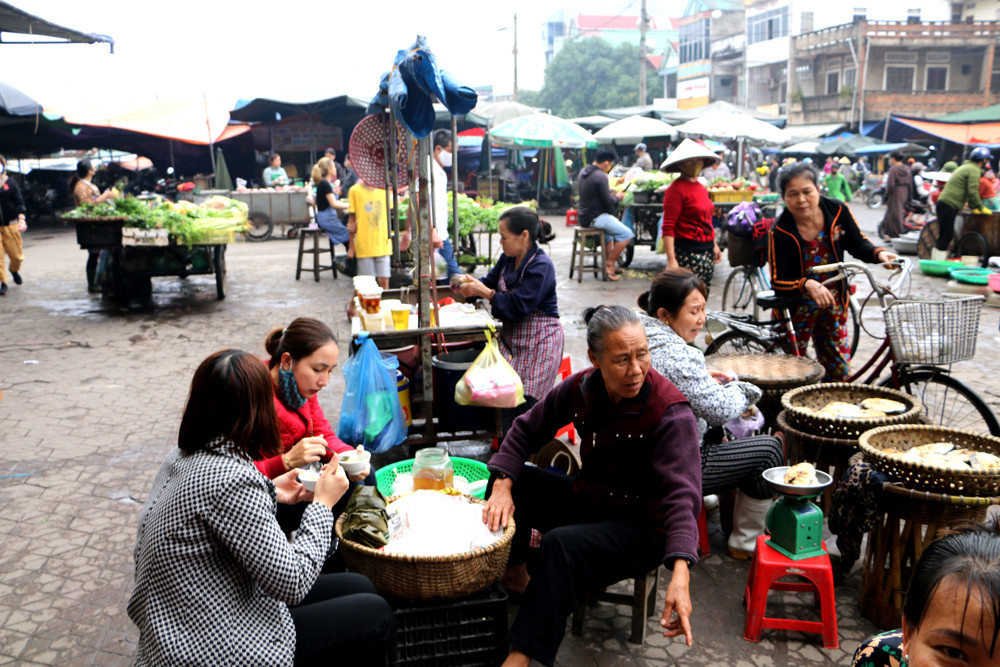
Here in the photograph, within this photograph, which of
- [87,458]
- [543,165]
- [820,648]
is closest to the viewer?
[820,648]

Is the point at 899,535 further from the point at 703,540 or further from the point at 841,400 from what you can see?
the point at 841,400

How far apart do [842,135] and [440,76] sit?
36.7 meters

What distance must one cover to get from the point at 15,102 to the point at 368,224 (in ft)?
41.9

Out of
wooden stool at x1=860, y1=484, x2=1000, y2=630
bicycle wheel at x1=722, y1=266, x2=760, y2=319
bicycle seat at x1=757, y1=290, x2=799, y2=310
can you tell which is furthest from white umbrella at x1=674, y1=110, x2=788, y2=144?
wooden stool at x1=860, y1=484, x2=1000, y2=630

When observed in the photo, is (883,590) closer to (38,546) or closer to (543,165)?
(38,546)

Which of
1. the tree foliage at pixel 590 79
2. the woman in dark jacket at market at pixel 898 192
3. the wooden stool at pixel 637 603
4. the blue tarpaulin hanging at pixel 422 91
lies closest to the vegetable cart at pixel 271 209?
the woman in dark jacket at market at pixel 898 192

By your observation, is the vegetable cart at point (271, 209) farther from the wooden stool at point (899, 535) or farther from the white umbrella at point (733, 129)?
the wooden stool at point (899, 535)

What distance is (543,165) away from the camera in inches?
890

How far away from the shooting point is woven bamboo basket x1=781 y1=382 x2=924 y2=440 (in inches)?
138

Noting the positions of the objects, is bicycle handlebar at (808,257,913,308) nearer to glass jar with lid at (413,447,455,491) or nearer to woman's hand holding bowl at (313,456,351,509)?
glass jar with lid at (413,447,455,491)

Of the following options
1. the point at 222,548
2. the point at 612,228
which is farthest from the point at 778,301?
the point at 612,228

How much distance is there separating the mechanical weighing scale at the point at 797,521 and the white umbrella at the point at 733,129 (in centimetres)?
1284

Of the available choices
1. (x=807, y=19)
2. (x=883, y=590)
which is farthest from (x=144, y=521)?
(x=807, y=19)

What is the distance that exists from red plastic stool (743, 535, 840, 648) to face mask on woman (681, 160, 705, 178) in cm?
498
